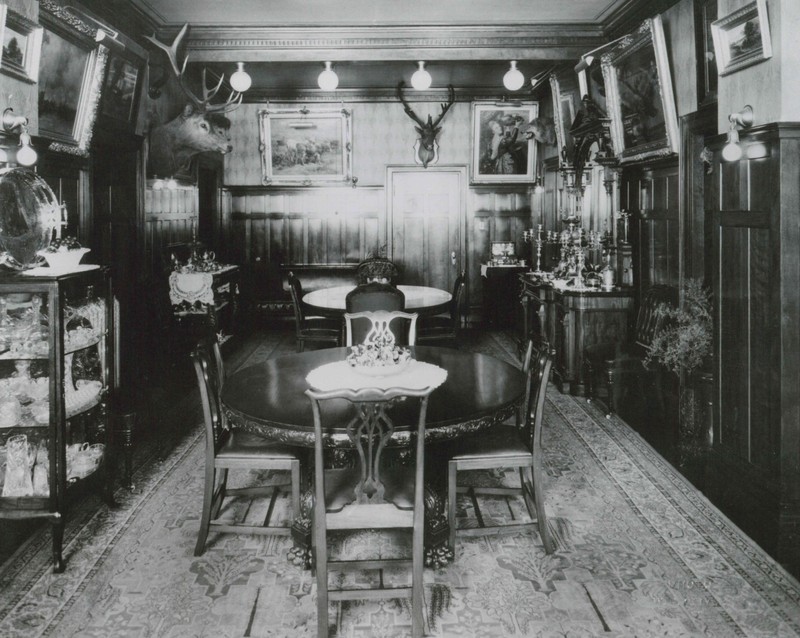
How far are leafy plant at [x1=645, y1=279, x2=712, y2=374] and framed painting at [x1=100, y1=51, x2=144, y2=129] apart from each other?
174 inches

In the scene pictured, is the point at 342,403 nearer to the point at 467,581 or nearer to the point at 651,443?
the point at 467,581

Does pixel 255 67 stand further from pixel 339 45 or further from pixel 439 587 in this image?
pixel 439 587

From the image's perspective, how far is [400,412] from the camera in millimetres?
3148

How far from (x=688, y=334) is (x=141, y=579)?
3.73 meters

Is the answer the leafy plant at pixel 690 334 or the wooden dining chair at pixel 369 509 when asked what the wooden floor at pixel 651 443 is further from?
the wooden dining chair at pixel 369 509

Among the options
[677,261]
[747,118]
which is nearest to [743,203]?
[747,118]

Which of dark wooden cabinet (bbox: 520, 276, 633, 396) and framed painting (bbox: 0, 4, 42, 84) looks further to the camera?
dark wooden cabinet (bbox: 520, 276, 633, 396)

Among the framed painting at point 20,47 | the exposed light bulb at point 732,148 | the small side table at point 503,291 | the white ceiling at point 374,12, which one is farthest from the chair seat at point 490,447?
the small side table at point 503,291

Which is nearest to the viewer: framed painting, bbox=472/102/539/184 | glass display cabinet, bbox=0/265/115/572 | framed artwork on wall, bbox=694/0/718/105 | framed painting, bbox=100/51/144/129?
glass display cabinet, bbox=0/265/115/572

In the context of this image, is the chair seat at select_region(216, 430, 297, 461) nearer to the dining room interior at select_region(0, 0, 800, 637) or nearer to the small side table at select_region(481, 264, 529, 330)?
the dining room interior at select_region(0, 0, 800, 637)

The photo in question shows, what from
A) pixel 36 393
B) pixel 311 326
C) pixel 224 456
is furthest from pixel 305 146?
pixel 224 456

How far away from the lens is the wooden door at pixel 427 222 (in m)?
10.3

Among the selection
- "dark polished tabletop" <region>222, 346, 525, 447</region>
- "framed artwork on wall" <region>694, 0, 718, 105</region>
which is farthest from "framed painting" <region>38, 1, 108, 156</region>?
"framed artwork on wall" <region>694, 0, 718, 105</region>

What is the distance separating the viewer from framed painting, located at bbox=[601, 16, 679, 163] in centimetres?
513
